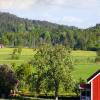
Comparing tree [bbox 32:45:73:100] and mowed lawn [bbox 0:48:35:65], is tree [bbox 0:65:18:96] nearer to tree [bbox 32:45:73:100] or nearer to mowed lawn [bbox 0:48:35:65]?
tree [bbox 32:45:73:100]

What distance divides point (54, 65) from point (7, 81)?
10.6 m

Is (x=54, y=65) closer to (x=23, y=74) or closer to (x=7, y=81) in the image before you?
(x=7, y=81)

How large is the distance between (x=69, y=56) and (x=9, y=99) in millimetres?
9920

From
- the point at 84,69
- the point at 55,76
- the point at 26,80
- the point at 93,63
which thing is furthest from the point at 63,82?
the point at 93,63

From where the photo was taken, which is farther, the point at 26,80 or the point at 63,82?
the point at 26,80

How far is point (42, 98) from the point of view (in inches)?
2478

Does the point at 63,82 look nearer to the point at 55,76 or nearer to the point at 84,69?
the point at 55,76

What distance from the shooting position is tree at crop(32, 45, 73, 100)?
59.3 meters

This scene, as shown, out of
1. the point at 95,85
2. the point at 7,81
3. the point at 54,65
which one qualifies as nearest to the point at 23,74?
the point at 7,81

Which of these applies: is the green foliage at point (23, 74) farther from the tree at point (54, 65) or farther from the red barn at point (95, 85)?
the red barn at point (95, 85)

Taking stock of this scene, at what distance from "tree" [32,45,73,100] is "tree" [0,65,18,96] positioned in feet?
23.6

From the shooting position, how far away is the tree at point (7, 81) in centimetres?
6688

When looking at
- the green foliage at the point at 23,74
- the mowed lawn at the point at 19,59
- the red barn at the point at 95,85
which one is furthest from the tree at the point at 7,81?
the mowed lawn at the point at 19,59

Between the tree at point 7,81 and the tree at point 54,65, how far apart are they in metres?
7.18
